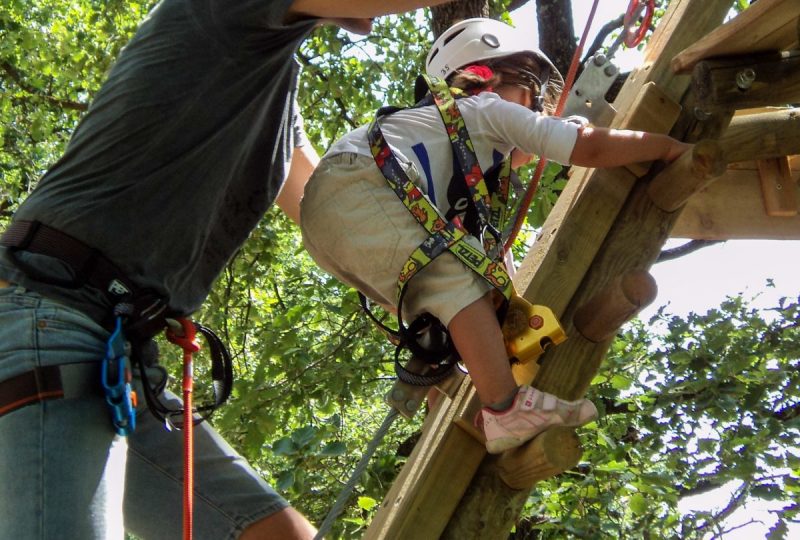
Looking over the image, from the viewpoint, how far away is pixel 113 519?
5.21 feet

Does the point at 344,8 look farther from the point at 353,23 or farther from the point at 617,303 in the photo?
the point at 617,303

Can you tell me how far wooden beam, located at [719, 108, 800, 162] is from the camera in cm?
243

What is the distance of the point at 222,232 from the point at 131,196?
0.26 metres

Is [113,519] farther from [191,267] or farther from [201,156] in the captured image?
[201,156]

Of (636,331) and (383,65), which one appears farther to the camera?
(383,65)

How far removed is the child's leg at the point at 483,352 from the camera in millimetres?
2049

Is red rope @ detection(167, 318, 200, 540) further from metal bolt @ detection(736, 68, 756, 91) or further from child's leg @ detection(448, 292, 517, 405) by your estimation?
metal bolt @ detection(736, 68, 756, 91)

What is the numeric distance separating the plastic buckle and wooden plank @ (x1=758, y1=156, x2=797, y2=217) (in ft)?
6.27

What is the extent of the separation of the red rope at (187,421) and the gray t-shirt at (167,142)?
0.20ft

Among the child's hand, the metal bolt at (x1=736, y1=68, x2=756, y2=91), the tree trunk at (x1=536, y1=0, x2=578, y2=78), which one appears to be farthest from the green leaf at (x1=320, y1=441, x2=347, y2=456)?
the tree trunk at (x1=536, y1=0, x2=578, y2=78)

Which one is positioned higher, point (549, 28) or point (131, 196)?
point (549, 28)

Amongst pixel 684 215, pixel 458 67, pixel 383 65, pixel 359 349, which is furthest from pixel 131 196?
pixel 383 65

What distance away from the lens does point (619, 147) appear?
7.32ft

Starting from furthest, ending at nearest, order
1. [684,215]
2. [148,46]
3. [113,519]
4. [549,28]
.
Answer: [549,28]
[684,215]
[148,46]
[113,519]
